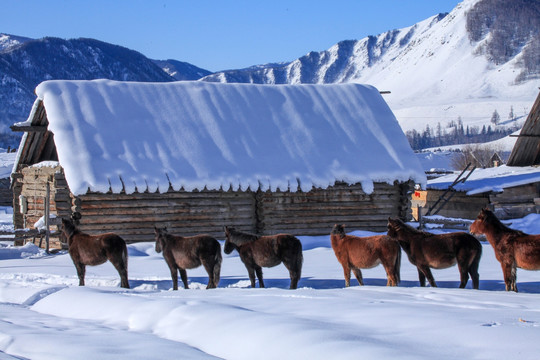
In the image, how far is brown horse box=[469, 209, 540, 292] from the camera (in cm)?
930

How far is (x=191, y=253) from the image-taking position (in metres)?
11.6

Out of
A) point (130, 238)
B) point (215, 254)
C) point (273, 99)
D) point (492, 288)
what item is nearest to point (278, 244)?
point (215, 254)

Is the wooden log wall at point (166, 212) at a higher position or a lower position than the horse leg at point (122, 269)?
higher

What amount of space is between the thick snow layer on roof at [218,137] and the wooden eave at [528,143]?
414 cm

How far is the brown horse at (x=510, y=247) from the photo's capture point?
366 inches

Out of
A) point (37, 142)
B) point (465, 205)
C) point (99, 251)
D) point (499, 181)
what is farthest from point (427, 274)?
point (499, 181)

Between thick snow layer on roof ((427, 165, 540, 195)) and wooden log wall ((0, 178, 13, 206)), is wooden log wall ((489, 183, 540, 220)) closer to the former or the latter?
thick snow layer on roof ((427, 165, 540, 195))

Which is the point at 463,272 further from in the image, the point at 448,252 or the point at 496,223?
the point at 496,223

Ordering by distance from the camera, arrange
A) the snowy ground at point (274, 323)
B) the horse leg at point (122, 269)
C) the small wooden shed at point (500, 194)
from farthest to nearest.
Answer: the small wooden shed at point (500, 194)
the horse leg at point (122, 269)
the snowy ground at point (274, 323)

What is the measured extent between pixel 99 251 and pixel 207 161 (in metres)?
7.96

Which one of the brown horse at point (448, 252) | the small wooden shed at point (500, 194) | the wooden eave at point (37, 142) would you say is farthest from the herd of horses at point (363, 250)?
the small wooden shed at point (500, 194)

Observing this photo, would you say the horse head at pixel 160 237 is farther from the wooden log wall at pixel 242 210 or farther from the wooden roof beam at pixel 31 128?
the wooden roof beam at pixel 31 128

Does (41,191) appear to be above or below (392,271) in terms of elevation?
above

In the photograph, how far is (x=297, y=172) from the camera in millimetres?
20047
